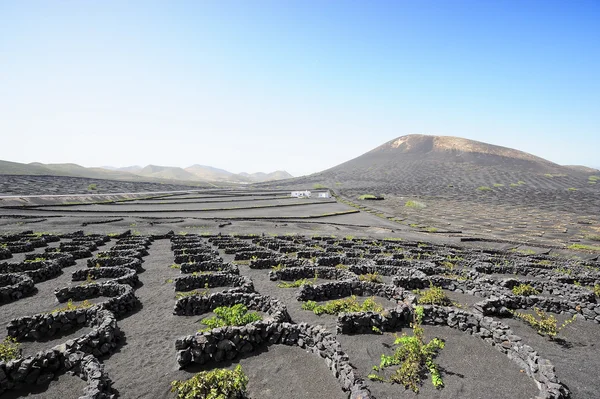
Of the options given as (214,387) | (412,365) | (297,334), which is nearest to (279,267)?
(297,334)

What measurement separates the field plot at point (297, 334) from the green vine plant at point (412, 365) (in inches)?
2.2

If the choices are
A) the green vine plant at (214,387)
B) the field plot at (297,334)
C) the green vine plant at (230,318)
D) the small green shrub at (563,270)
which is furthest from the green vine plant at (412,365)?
the small green shrub at (563,270)

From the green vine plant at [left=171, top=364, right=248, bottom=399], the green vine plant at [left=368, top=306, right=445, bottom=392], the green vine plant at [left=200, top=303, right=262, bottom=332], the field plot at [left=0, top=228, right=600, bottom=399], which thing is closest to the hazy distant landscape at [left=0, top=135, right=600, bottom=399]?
the field plot at [left=0, top=228, right=600, bottom=399]

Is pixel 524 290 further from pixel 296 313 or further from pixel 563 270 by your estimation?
pixel 296 313

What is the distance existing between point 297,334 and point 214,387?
5.14m

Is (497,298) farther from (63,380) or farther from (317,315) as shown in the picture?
(63,380)

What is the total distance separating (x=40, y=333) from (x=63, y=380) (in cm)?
500

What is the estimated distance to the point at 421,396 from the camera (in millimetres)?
10430

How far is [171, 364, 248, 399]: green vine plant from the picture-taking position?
30.0 ft

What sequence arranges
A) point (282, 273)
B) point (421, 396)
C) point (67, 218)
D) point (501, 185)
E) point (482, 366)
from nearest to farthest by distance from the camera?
point (421, 396) < point (482, 366) < point (282, 273) < point (67, 218) < point (501, 185)

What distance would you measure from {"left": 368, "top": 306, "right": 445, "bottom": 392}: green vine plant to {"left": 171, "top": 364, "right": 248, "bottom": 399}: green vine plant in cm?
488

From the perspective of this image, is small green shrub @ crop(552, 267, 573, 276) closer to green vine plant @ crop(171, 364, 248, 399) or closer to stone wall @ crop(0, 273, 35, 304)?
green vine plant @ crop(171, 364, 248, 399)

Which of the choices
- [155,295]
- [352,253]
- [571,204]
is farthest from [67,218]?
[571,204]

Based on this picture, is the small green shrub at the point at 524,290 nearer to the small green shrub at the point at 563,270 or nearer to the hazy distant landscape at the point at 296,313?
the hazy distant landscape at the point at 296,313
